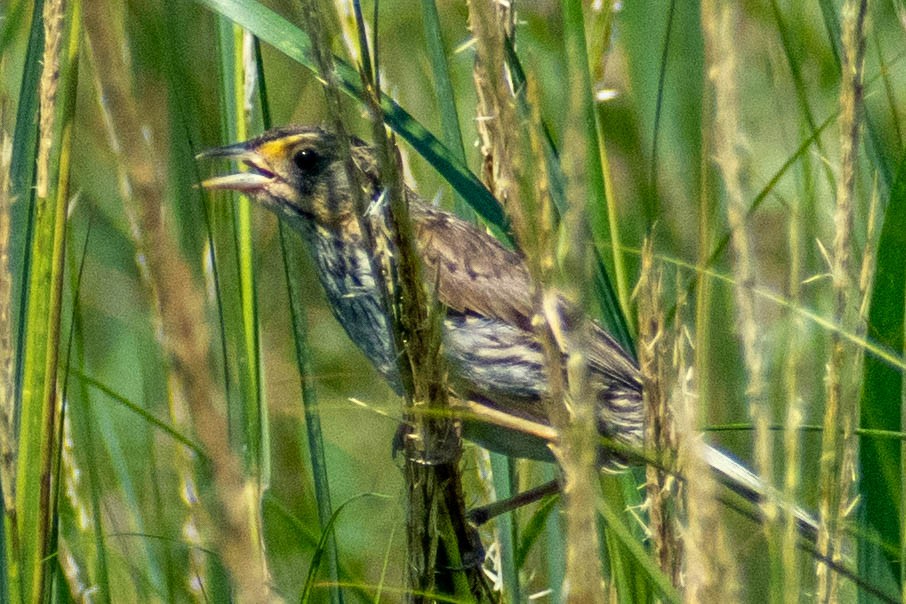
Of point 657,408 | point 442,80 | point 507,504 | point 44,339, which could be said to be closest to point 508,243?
point 442,80

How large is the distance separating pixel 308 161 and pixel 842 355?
1.86 m

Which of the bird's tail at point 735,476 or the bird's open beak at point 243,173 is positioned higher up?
the bird's open beak at point 243,173

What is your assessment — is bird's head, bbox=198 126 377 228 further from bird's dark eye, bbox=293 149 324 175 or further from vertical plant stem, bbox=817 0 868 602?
vertical plant stem, bbox=817 0 868 602

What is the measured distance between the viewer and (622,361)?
320 cm

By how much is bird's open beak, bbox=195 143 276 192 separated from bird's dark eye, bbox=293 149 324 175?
9 centimetres

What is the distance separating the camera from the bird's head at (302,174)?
308 cm

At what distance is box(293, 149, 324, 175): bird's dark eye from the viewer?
125 inches

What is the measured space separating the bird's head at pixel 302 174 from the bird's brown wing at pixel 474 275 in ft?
0.71

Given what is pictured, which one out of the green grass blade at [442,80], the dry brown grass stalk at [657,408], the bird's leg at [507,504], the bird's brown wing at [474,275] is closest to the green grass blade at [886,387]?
the dry brown grass stalk at [657,408]

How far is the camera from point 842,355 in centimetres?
159

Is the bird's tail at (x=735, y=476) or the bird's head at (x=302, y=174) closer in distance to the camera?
the bird's tail at (x=735, y=476)

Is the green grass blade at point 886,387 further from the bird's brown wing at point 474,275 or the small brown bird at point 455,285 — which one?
the bird's brown wing at point 474,275

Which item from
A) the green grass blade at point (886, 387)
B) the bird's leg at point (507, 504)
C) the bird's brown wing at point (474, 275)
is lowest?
the bird's leg at point (507, 504)

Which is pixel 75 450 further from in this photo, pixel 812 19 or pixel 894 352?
pixel 812 19
